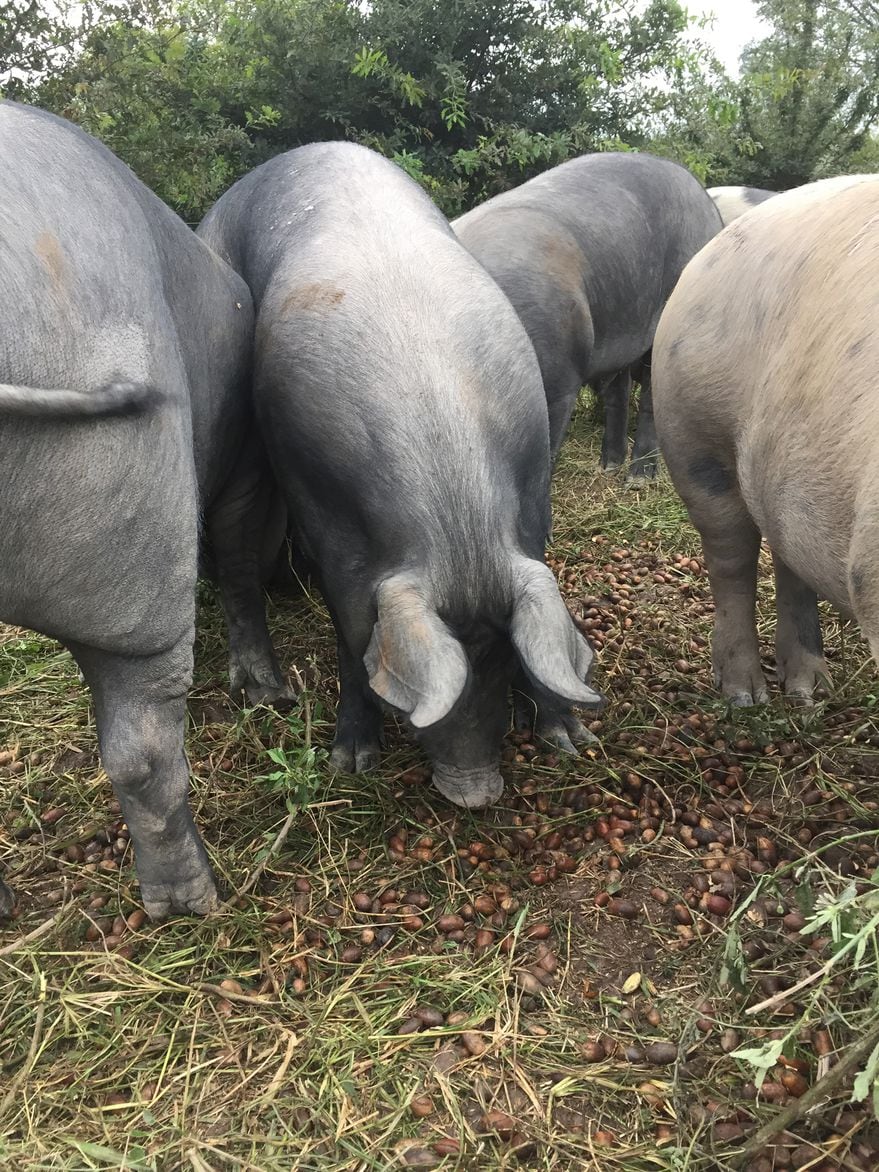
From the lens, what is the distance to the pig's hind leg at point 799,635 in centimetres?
316

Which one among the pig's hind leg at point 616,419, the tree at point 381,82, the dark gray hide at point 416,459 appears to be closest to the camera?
the dark gray hide at point 416,459

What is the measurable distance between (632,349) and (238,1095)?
4.48 metres

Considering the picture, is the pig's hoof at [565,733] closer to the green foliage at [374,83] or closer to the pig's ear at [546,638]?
the pig's ear at [546,638]

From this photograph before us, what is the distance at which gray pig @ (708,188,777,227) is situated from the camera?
7070mm

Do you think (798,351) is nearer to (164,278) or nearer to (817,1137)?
(164,278)

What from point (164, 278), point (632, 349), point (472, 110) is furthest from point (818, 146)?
point (164, 278)

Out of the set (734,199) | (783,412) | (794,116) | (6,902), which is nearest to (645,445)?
(734,199)

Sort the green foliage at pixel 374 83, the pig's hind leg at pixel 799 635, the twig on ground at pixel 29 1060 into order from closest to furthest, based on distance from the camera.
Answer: the twig on ground at pixel 29 1060, the pig's hind leg at pixel 799 635, the green foliage at pixel 374 83

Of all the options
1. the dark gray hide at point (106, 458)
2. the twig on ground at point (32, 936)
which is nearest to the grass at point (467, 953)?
the twig on ground at point (32, 936)

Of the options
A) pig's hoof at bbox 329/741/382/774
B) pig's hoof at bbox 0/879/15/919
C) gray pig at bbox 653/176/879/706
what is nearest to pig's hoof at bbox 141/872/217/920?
pig's hoof at bbox 0/879/15/919

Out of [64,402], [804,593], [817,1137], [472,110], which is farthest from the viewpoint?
[472,110]

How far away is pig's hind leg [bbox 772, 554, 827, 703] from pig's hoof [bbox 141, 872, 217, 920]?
2.03 metres

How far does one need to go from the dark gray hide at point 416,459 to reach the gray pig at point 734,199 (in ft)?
16.6

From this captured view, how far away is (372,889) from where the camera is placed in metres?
2.54
